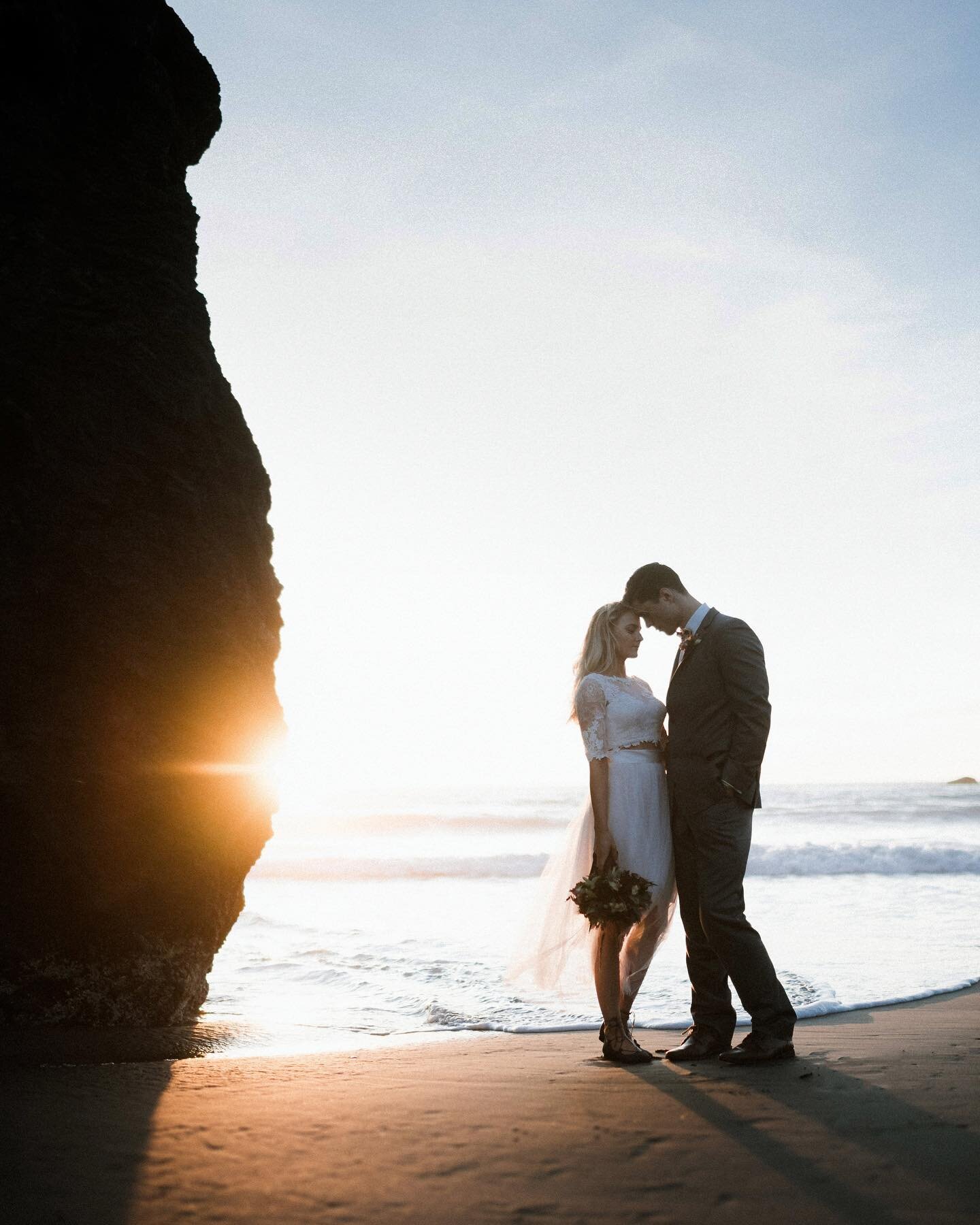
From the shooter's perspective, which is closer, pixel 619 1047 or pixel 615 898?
pixel 619 1047

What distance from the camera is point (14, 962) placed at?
16.3 ft

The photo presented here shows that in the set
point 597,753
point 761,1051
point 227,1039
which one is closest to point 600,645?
point 597,753

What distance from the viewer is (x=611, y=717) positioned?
5.22 metres

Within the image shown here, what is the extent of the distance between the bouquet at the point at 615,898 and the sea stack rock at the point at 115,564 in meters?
2.10

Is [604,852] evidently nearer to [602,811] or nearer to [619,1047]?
[602,811]

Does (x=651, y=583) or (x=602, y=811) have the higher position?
(x=651, y=583)

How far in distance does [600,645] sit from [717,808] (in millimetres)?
1092

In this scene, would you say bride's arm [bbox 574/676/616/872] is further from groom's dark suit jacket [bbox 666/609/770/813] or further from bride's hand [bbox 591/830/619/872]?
groom's dark suit jacket [bbox 666/609/770/813]

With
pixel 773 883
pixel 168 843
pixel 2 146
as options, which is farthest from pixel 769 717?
pixel 773 883

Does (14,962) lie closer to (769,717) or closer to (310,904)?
(769,717)

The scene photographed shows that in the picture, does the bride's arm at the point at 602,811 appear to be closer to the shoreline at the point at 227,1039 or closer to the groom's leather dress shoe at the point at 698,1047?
the groom's leather dress shoe at the point at 698,1047

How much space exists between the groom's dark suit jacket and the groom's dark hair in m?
0.25

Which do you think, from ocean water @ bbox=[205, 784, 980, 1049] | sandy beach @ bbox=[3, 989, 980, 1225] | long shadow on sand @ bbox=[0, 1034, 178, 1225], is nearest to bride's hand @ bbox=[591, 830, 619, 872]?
ocean water @ bbox=[205, 784, 980, 1049]

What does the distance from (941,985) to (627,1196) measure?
218 inches
